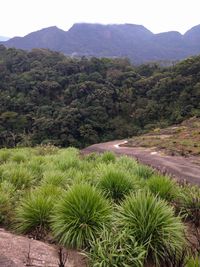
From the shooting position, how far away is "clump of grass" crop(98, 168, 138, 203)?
291 inches

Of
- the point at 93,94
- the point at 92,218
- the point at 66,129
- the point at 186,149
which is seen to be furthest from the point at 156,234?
the point at 93,94

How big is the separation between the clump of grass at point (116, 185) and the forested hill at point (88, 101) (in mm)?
30950

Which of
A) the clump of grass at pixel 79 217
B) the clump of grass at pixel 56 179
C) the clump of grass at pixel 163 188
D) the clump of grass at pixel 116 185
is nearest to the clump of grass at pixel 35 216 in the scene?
the clump of grass at pixel 79 217

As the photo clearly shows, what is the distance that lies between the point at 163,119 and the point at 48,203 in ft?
135

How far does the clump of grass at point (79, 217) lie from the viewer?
558 centimetres

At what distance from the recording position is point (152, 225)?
5.50 meters

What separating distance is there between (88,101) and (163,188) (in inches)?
1743

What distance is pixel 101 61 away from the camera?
65.2 meters

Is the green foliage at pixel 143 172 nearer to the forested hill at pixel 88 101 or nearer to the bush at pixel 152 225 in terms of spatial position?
the bush at pixel 152 225

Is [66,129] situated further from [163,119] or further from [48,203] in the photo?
[48,203]

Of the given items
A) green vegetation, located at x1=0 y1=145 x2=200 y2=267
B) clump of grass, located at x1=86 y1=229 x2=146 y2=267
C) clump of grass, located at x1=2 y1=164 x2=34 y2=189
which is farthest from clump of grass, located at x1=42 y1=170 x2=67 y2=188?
clump of grass, located at x1=86 y1=229 x2=146 y2=267

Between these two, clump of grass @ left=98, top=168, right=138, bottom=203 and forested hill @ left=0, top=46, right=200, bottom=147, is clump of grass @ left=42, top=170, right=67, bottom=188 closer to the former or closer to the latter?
clump of grass @ left=98, top=168, right=138, bottom=203

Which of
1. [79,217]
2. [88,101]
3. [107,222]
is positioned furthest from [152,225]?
[88,101]

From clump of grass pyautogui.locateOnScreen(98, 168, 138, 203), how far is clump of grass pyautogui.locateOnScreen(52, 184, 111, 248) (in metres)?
1.25
